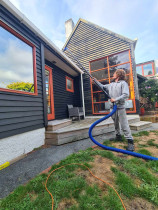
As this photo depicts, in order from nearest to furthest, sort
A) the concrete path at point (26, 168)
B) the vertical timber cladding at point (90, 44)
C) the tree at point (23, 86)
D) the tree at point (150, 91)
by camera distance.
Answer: the concrete path at point (26, 168), the tree at point (23, 86), the vertical timber cladding at point (90, 44), the tree at point (150, 91)

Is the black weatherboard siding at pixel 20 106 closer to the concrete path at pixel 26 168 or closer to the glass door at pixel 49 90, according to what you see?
the concrete path at pixel 26 168

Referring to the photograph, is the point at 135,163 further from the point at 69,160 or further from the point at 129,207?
the point at 69,160

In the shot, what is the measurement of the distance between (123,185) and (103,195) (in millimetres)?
279

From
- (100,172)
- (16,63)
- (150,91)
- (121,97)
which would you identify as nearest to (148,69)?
(150,91)

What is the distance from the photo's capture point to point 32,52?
2865 mm

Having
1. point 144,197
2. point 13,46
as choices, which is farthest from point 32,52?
point 144,197

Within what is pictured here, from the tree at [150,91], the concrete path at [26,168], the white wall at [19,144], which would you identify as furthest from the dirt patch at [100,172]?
the tree at [150,91]

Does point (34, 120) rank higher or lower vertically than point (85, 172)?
higher

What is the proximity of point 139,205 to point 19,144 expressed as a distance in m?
2.26

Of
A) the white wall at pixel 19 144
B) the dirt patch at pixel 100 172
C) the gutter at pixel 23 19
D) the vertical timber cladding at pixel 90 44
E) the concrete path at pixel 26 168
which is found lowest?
the concrete path at pixel 26 168

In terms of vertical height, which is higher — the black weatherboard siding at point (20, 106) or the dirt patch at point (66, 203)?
the black weatherboard siding at point (20, 106)

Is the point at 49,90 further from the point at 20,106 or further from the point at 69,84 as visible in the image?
the point at 20,106

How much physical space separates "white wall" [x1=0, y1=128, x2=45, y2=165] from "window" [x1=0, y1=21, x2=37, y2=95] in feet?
3.39

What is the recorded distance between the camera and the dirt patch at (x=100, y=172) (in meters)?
1.25
